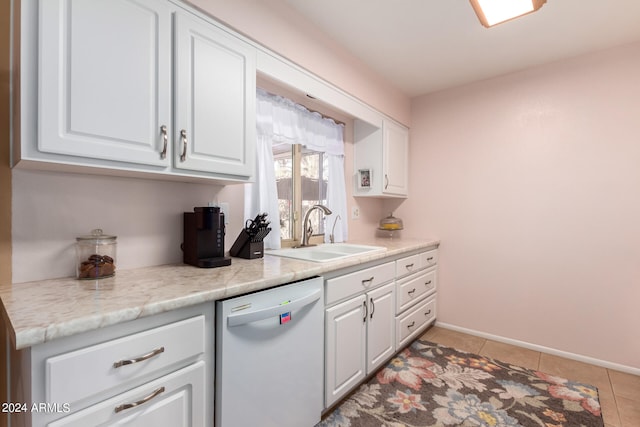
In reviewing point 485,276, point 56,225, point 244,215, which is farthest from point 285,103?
point 485,276

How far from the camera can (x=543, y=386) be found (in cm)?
202

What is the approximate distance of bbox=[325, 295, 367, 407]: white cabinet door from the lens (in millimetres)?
1640

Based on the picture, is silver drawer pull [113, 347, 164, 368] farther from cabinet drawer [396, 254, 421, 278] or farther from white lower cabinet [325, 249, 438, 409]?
cabinet drawer [396, 254, 421, 278]

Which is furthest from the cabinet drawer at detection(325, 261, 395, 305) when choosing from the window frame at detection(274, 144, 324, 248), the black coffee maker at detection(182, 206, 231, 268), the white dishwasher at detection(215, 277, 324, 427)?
the window frame at detection(274, 144, 324, 248)

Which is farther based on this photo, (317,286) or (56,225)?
(317,286)

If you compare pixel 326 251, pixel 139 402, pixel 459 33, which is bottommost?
pixel 139 402

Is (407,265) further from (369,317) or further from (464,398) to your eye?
(464,398)

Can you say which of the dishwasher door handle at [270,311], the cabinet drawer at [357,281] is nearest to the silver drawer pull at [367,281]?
the cabinet drawer at [357,281]

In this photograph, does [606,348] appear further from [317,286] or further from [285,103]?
[285,103]

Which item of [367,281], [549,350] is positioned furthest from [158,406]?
[549,350]

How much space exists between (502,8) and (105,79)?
1753 millimetres

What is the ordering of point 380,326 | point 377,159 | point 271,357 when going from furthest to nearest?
point 377,159 → point 380,326 → point 271,357

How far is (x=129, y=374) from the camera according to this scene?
88 cm

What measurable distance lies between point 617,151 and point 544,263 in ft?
3.28
